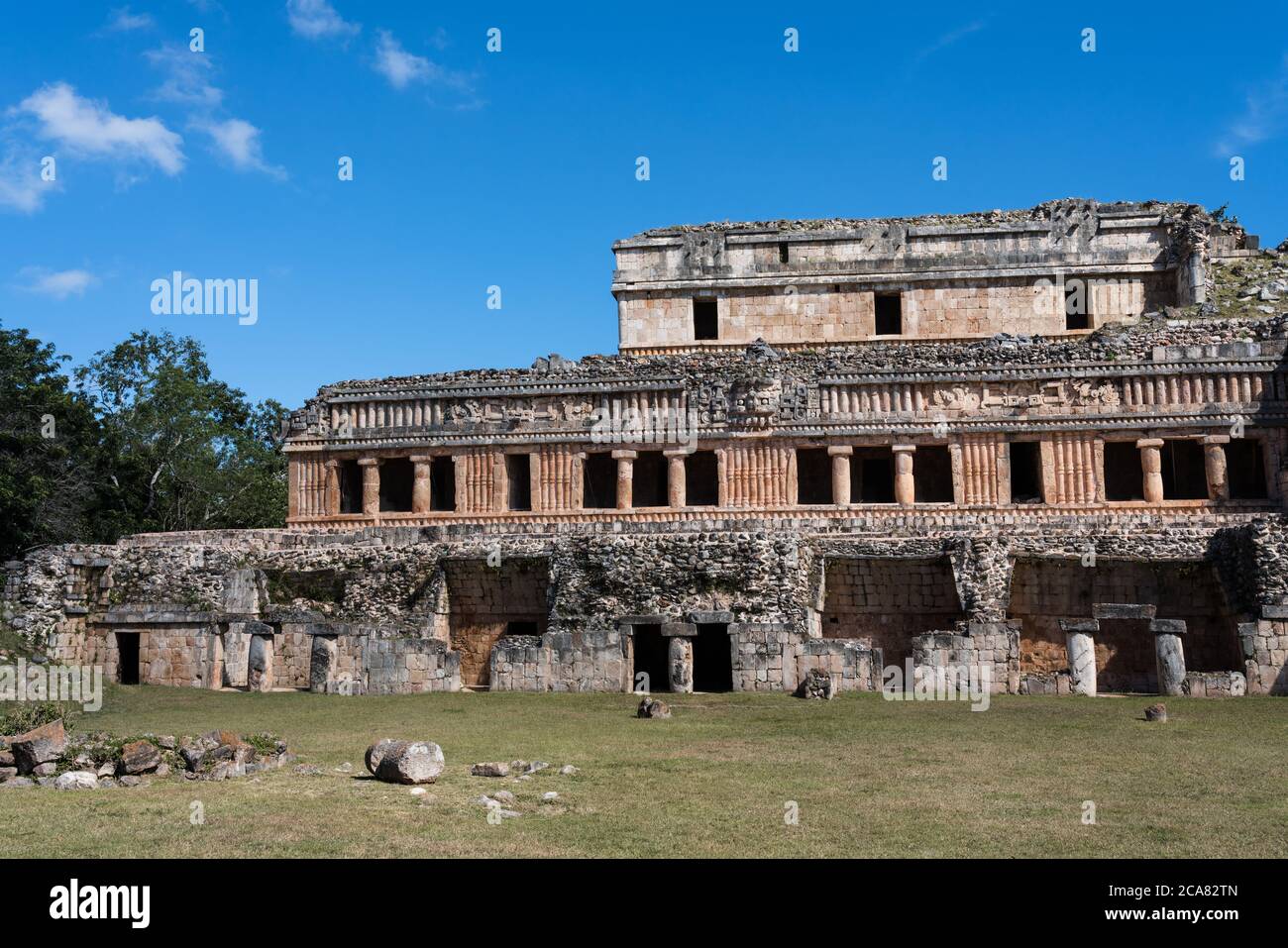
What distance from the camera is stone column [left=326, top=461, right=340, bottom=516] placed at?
25.9 metres

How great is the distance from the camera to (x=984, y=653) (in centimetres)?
1775

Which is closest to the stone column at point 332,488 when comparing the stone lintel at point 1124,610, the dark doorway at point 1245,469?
the stone lintel at point 1124,610

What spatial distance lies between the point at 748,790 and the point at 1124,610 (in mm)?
10457

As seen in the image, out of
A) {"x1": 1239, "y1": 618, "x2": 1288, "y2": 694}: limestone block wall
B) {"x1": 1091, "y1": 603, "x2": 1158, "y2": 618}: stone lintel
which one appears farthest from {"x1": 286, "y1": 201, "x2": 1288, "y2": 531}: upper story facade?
{"x1": 1239, "y1": 618, "x2": 1288, "y2": 694}: limestone block wall

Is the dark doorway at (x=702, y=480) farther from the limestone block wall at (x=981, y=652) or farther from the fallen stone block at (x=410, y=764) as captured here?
the fallen stone block at (x=410, y=764)

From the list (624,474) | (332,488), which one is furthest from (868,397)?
(332,488)

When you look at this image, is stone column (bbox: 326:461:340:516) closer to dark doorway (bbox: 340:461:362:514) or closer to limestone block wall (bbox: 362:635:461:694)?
dark doorway (bbox: 340:461:362:514)

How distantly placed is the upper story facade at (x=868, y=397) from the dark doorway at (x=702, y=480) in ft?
0.17

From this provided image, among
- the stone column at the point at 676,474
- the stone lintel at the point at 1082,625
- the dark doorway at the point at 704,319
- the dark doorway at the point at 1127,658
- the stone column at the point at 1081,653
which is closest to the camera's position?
the stone column at the point at 1081,653

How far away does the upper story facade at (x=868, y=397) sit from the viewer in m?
23.2

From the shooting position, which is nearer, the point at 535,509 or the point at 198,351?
the point at 535,509

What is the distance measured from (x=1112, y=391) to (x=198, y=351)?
32.0 meters
